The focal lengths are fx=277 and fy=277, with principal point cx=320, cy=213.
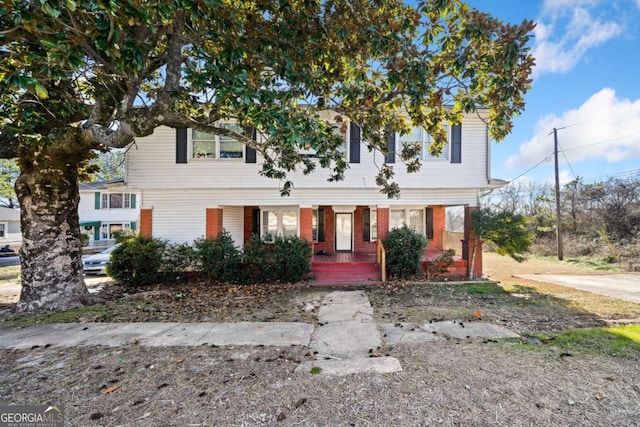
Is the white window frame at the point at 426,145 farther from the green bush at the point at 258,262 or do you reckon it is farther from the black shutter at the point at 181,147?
the black shutter at the point at 181,147

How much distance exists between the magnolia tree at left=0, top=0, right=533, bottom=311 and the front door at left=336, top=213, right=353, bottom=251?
7102 mm

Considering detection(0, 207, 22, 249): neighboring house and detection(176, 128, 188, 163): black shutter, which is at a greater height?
detection(176, 128, 188, 163): black shutter

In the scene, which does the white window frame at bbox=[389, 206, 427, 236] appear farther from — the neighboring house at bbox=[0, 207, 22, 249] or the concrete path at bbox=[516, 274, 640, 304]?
the neighboring house at bbox=[0, 207, 22, 249]

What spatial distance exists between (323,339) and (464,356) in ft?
6.54

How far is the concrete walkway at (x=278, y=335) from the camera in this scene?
3.99 m

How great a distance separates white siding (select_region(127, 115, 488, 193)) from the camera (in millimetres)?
9898

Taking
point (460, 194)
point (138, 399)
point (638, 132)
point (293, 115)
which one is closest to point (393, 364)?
point (138, 399)

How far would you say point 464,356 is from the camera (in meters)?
3.57

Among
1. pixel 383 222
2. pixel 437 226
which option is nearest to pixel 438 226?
pixel 437 226

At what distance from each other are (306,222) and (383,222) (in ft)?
9.31

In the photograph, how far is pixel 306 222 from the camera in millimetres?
10125

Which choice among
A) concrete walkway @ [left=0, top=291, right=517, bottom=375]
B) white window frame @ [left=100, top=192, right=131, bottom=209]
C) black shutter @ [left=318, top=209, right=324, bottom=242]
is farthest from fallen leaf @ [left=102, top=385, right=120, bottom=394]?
white window frame @ [left=100, top=192, right=131, bottom=209]

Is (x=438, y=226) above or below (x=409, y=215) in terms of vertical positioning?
below

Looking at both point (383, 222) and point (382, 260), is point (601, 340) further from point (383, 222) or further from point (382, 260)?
point (383, 222)
